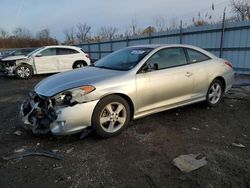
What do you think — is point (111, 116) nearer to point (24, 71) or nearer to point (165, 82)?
point (165, 82)

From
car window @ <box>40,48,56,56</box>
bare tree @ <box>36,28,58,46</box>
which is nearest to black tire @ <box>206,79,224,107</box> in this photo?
car window @ <box>40,48,56,56</box>

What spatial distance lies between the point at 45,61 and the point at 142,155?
1056 cm

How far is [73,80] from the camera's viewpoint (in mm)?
4164

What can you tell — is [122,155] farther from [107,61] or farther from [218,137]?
[107,61]

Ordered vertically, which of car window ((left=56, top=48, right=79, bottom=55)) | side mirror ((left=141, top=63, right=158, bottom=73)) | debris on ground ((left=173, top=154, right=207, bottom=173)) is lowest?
debris on ground ((left=173, top=154, right=207, bottom=173))

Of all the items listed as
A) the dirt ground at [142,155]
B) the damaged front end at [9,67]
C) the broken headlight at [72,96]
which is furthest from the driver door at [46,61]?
the broken headlight at [72,96]

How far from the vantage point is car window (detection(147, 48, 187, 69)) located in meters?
4.68

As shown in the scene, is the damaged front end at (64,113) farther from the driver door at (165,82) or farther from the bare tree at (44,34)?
the bare tree at (44,34)

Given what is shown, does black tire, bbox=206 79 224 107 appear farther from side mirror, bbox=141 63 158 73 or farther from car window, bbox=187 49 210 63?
side mirror, bbox=141 63 158 73

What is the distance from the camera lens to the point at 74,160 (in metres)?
3.46

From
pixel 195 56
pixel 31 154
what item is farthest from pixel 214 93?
pixel 31 154

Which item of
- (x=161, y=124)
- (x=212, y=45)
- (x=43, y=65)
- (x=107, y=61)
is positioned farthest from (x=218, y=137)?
(x=43, y=65)

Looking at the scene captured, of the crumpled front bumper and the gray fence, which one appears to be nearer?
the crumpled front bumper

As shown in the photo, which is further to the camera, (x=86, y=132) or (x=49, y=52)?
(x=49, y=52)
